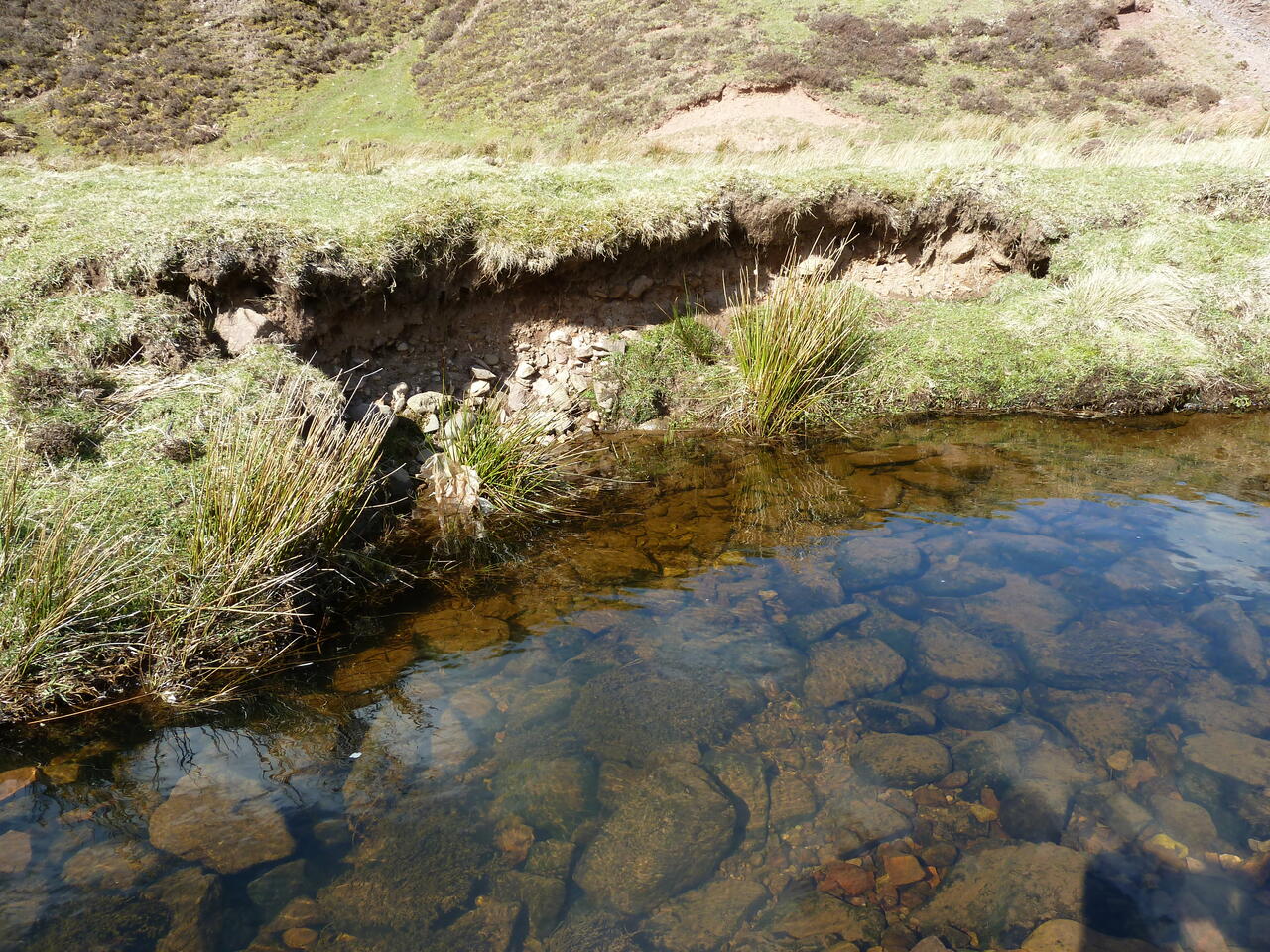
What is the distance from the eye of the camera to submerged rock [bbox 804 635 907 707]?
14.2 ft

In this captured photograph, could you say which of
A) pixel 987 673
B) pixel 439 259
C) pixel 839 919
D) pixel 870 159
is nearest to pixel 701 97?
pixel 870 159

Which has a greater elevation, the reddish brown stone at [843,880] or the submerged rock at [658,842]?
the submerged rock at [658,842]

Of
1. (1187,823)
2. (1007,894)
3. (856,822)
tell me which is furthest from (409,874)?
(1187,823)

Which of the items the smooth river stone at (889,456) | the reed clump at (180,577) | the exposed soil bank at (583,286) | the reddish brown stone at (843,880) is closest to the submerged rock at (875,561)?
the smooth river stone at (889,456)

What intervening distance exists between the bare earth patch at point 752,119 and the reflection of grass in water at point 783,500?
17.9m

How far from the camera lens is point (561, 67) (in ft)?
98.7

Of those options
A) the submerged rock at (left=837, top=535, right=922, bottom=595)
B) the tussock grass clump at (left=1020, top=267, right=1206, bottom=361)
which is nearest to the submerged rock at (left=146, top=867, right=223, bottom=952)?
the submerged rock at (left=837, top=535, right=922, bottom=595)

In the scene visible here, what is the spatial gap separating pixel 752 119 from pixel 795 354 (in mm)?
20332

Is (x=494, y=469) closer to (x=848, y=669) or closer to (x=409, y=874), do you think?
(x=848, y=669)

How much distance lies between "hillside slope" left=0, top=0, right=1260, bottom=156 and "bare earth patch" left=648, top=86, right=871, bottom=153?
0.29m

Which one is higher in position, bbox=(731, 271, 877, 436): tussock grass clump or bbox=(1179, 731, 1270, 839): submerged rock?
bbox=(731, 271, 877, 436): tussock grass clump

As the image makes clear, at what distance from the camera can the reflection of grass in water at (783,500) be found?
6.34m

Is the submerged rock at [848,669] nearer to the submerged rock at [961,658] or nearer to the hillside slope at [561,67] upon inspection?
the submerged rock at [961,658]

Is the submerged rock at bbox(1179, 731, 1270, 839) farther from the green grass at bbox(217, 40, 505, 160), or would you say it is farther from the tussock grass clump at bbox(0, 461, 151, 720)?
the green grass at bbox(217, 40, 505, 160)
